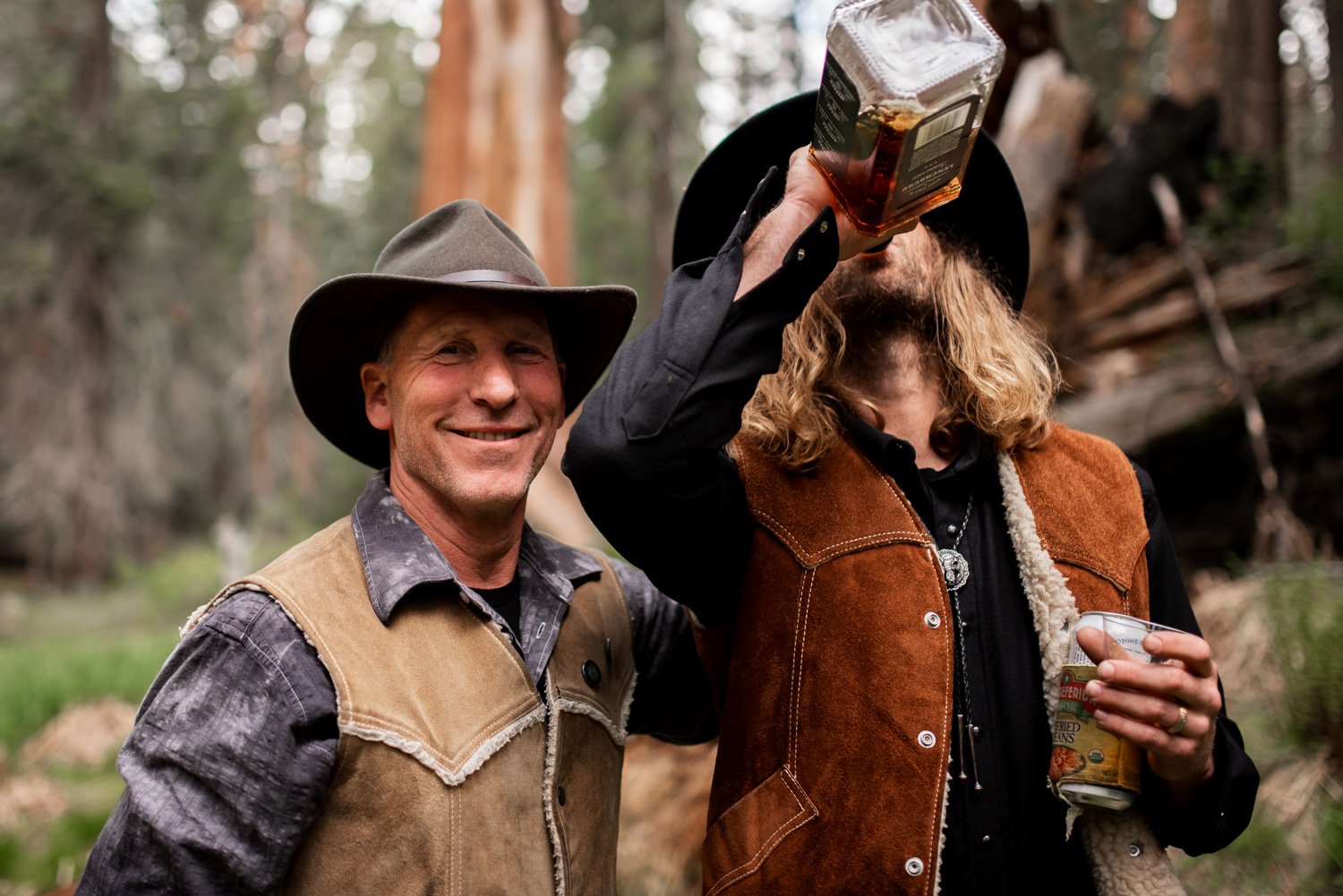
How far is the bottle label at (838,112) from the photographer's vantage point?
1.55m

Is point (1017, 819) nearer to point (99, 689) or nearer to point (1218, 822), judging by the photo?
point (1218, 822)

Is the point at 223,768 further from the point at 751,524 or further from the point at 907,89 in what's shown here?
the point at 907,89

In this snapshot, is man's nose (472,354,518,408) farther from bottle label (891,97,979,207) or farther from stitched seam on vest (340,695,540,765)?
bottle label (891,97,979,207)

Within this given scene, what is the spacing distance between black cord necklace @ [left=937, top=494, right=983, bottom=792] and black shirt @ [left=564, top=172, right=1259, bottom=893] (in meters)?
0.01

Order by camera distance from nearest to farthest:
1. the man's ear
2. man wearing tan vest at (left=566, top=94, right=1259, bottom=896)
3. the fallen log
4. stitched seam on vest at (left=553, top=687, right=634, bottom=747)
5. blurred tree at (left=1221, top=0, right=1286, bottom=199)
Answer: man wearing tan vest at (left=566, top=94, right=1259, bottom=896), stitched seam on vest at (left=553, top=687, right=634, bottom=747), the man's ear, the fallen log, blurred tree at (left=1221, top=0, right=1286, bottom=199)

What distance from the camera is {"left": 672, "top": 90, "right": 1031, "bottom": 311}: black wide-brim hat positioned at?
86.8 inches

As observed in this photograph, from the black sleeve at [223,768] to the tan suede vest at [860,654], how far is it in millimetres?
771

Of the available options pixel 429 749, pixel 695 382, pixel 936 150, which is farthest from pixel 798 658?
pixel 936 150

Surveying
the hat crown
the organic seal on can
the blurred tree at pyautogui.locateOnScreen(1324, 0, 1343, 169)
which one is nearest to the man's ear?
the hat crown

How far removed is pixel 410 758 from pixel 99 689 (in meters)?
5.25

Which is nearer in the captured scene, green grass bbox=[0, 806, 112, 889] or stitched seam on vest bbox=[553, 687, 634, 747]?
stitched seam on vest bbox=[553, 687, 634, 747]

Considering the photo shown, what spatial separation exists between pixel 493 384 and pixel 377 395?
38 centimetres

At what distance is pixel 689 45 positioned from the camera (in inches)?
719

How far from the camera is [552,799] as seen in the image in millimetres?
1952
